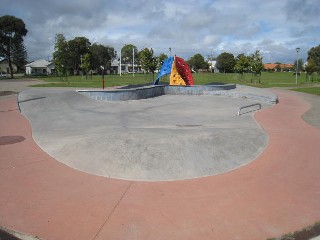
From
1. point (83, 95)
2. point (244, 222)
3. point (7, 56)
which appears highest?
point (7, 56)

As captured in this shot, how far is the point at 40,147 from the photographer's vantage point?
32.1 ft

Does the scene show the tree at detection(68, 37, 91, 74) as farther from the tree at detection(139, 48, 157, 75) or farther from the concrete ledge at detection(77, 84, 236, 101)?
the concrete ledge at detection(77, 84, 236, 101)

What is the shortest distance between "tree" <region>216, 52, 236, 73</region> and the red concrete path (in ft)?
377

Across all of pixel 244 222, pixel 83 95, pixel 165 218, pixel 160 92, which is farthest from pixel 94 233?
pixel 160 92

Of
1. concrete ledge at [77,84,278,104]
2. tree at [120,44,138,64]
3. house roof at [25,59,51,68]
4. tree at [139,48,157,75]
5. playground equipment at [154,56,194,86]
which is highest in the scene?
tree at [120,44,138,64]

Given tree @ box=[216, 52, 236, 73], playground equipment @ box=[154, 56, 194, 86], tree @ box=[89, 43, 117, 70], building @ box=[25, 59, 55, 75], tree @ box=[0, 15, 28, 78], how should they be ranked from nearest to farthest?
playground equipment @ box=[154, 56, 194, 86], tree @ box=[0, 15, 28, 78], tree @ box=[89, 43, 117, 70], building @ box=[25, 59, 55, 75], tree @ box=[216, 52, 236, 73]

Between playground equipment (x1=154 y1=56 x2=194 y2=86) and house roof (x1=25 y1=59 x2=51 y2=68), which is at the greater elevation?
house roof (x1=25 y1=59 x2=51 y2=68)

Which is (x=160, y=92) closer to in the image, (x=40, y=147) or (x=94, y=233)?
(x=40, y=147)

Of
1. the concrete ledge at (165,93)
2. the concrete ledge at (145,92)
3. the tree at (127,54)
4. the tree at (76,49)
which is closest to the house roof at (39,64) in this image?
the tree at (76,49)

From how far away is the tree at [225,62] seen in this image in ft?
392

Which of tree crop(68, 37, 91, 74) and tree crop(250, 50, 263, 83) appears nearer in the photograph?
tree crop(250, 50, 263, 83)

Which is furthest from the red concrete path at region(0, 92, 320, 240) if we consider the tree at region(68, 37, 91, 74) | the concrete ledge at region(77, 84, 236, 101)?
the tree at region(68, 37, 91, 74)

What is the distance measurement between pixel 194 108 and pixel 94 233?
14.3 m

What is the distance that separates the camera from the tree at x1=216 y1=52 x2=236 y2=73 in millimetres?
119625
